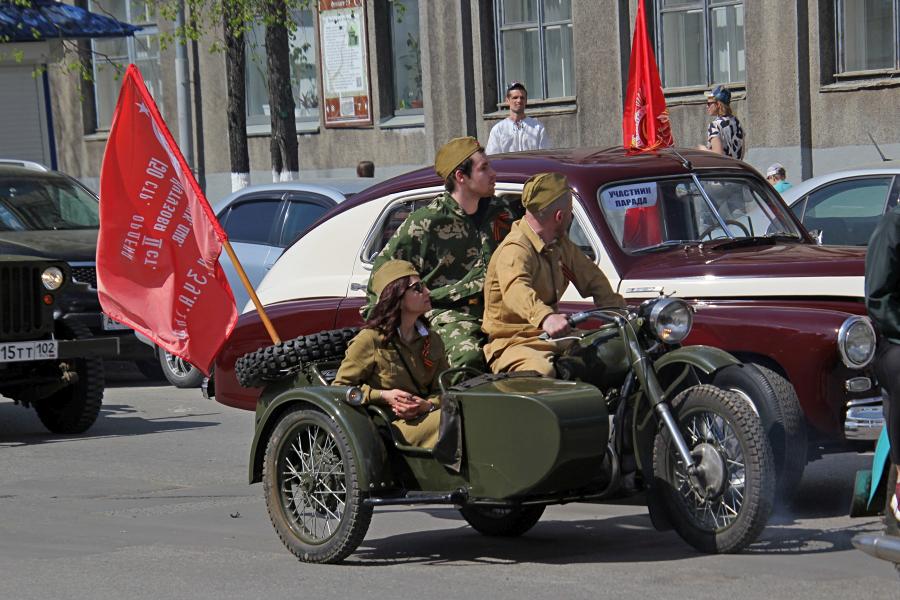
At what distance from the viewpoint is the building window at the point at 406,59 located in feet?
93.3

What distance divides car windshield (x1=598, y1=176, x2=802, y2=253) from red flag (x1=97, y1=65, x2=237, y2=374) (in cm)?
223

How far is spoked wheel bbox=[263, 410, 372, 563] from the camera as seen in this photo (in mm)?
A: 7258

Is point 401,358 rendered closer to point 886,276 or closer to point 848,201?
point 886,276

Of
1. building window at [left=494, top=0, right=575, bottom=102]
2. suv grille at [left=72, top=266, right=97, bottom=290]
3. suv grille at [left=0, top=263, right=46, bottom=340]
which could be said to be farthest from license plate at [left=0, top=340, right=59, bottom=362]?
building window at [left=494, top=0, right=575, bottom=102]

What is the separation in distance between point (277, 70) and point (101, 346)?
34.2 feet

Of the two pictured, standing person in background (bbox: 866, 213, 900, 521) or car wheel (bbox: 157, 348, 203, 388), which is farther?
car wheel (bbox: 157, 348, 203, 388)

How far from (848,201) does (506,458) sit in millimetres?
6077

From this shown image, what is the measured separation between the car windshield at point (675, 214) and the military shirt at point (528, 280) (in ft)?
3.91

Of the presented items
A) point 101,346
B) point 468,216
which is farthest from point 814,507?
point 101,346

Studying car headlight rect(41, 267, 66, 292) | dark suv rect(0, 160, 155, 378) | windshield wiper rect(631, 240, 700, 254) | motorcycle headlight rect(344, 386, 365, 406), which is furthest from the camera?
dark suv rect(0, 160, 155, 378)

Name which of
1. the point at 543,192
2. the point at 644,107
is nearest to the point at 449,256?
the point at 543,192

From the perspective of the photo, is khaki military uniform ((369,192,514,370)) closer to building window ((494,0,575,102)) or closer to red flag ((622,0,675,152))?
red flag ((622,0,675,152))

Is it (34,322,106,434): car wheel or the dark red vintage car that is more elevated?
the dark red vintage car

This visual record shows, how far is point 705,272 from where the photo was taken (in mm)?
8617
